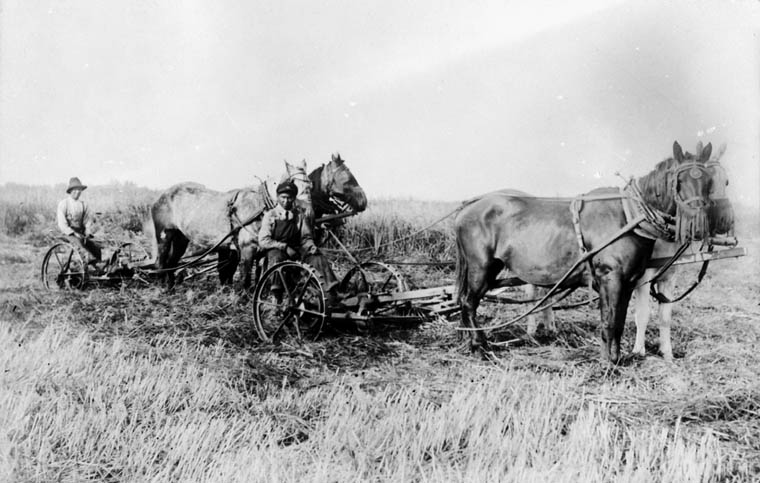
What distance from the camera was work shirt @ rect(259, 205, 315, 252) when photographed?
5.98 metres

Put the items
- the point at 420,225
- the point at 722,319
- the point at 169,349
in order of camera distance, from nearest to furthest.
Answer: the point at 169,349 → the point at 722,319 → the point at 420,225

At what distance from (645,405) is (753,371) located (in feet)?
4.13

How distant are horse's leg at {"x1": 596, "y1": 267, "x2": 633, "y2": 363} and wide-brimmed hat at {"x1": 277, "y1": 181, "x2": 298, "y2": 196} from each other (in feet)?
11.3

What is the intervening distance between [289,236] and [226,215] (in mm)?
2239

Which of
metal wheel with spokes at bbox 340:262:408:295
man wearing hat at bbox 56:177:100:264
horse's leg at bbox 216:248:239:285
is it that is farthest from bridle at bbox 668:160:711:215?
man wearing hat at bbox 56:177:100:264

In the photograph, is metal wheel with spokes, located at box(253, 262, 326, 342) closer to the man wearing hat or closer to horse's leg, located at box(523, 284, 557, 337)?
horse's leg, located at box(523, 284, 557, 337)

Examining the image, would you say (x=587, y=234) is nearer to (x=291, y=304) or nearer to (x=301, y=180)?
(x=291, y=304)

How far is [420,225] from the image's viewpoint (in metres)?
10.6

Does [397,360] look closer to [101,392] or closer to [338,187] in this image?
[101,392]

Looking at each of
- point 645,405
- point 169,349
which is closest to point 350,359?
point 169,349

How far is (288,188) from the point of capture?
610cm

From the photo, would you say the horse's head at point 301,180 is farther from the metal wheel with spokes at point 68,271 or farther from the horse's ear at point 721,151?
the horse's ear at point 721,151

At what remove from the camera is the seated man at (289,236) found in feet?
19.4

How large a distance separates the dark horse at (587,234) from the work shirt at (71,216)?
5376 millimetres
